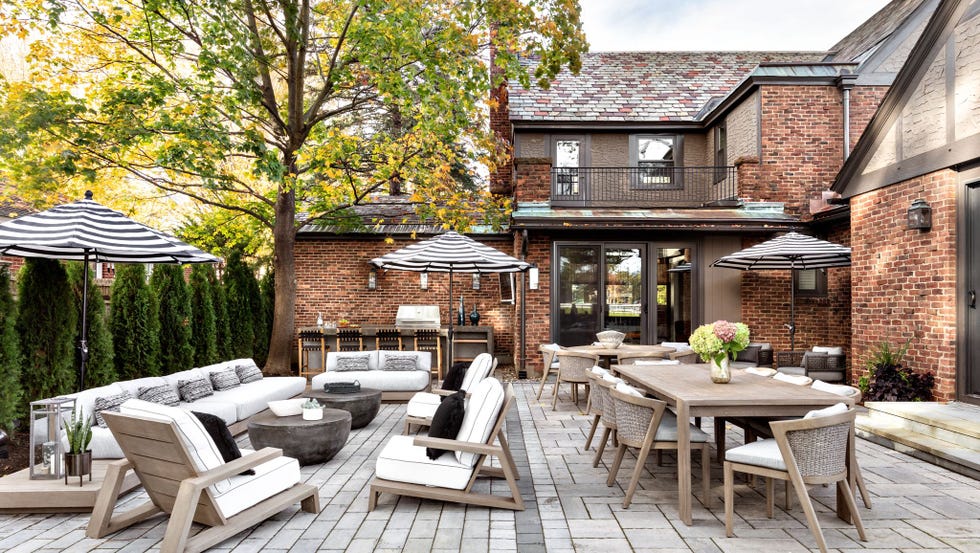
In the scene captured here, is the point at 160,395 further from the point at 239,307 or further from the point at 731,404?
the point at 239,307

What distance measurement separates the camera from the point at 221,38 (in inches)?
318

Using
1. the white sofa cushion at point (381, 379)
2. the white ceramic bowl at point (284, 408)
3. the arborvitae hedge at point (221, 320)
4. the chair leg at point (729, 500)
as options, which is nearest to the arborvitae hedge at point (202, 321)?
the arborvitae hedge at point (221, 320)

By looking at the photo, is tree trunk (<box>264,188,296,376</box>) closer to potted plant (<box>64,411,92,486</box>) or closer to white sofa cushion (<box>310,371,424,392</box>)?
white sofa cushion (<box>310,371,424,392</box>)

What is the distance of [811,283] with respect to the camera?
1091cm

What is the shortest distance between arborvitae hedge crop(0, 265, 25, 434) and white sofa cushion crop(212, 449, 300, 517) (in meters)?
3.04

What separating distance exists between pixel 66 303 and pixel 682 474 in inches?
241

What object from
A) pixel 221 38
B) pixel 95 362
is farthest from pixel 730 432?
pixel 221 38

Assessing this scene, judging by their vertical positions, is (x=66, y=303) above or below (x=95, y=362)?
above

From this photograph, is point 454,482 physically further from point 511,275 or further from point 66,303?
point 511,275

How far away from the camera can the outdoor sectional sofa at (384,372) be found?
26.6 feet

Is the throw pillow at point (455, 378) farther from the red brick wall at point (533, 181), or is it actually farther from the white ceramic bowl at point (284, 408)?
the red brick wall at point (533, 181)

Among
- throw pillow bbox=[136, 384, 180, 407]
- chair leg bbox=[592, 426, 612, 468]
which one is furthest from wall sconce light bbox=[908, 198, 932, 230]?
throw pillow bbox=[136, 384, 180, 407]

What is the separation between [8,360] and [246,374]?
2663mm

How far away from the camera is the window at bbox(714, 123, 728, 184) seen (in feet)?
39.9
